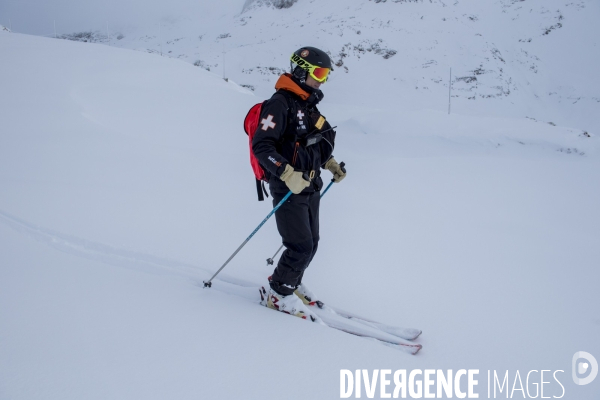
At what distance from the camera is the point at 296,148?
9.14ft

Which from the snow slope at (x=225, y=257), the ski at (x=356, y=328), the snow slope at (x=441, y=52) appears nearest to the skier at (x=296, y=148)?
the ski at (x=356, y=328)

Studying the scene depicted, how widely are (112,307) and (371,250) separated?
9.06 feet

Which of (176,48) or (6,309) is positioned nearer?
(6,309)

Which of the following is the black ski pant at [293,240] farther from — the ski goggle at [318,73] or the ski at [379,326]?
the ski goggle at [318,73]

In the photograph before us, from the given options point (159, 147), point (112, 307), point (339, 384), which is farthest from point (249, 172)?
point (339, 384)

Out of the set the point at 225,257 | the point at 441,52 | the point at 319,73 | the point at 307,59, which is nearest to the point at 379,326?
the point at 225,257

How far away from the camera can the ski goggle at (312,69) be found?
9.08 ft

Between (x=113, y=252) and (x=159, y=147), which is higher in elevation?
(x=159, y=147)

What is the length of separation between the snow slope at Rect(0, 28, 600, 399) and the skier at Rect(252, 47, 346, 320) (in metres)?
0.31

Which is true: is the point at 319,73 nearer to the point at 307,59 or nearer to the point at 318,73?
the point at 318,73

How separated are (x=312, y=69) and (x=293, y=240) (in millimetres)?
1293

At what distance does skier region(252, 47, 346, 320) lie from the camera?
2672 millimetres

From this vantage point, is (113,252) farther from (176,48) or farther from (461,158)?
(176,48)

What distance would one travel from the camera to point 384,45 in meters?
32.9
